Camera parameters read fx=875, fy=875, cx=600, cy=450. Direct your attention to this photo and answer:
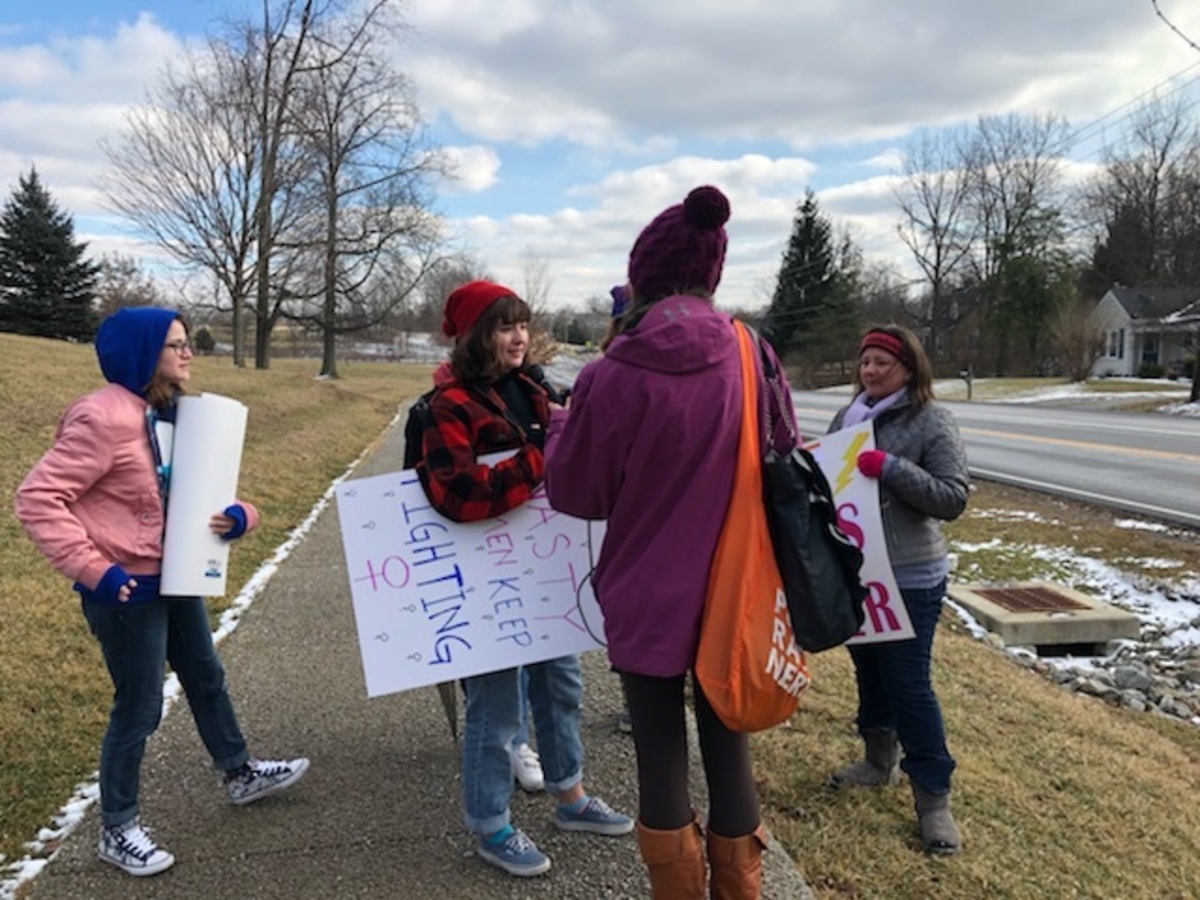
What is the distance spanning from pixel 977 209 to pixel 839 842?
6015cm

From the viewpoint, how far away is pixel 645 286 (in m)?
2.20

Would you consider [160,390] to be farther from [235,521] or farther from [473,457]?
[473,457]

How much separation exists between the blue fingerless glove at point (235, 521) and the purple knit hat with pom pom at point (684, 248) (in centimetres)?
173

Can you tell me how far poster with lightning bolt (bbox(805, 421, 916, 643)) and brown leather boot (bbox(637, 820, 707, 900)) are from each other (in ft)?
3.54

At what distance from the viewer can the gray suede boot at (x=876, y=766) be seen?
348cm

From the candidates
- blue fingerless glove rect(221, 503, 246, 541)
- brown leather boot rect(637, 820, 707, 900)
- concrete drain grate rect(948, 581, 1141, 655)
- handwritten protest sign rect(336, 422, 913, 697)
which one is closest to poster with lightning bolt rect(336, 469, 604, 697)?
handwritten protest sign rect(336, 422, 913, 697)

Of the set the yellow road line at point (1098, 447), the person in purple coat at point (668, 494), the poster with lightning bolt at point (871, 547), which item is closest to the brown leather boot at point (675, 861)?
the person in purple coat at point (668, 494)

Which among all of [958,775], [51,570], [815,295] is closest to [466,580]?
[958,775]

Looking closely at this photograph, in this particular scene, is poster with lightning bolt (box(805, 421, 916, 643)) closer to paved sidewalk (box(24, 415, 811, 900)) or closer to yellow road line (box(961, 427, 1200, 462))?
paved sidewalk (box(24, 415, 811, 900))

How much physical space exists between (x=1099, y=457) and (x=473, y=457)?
1460cm

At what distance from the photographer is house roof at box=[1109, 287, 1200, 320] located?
51.2 m

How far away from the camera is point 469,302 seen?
2797 millimetres

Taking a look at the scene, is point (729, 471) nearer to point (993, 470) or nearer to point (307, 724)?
point (307, 724)

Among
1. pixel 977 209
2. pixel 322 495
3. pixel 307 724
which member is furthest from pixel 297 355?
pixel 307 724
